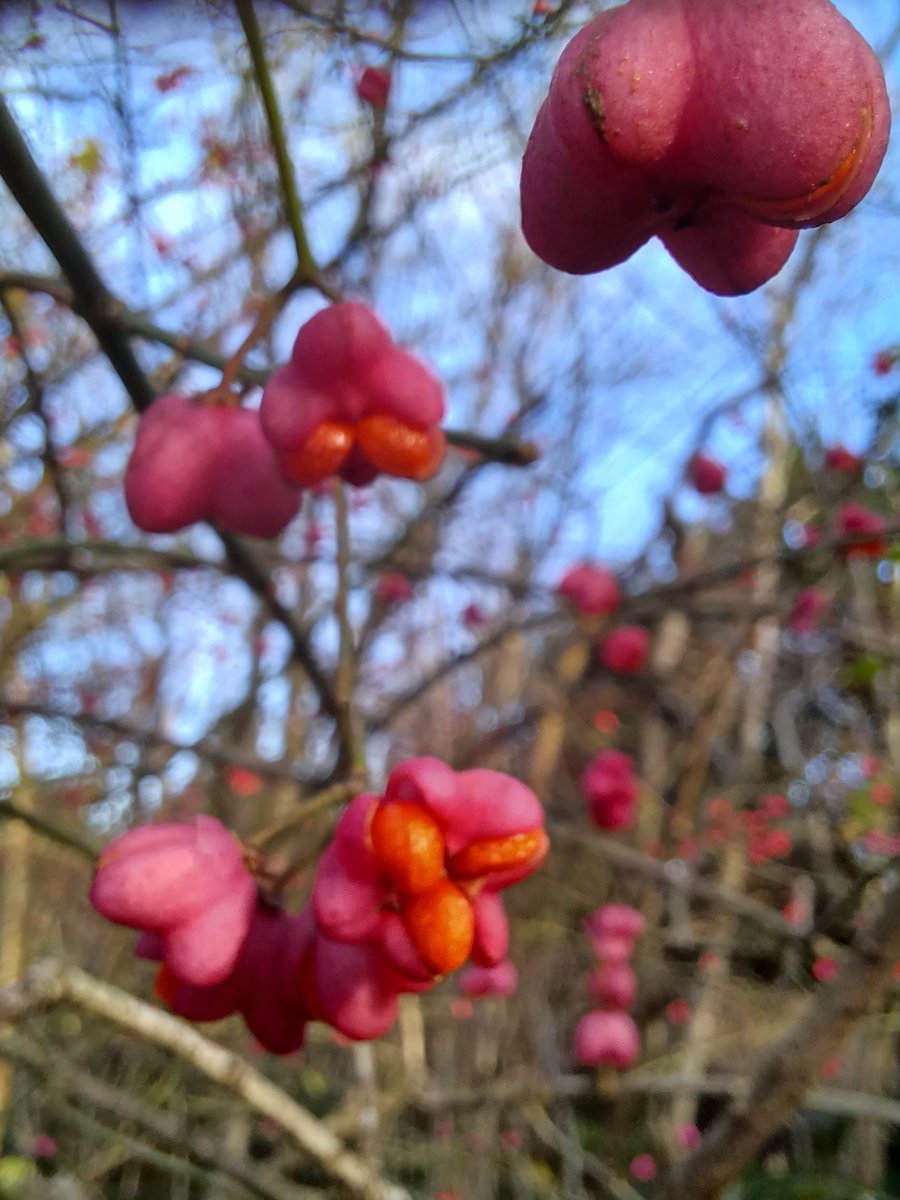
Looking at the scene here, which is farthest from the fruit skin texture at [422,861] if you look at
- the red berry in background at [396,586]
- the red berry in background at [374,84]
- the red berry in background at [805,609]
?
the red berry in background at [805,609]

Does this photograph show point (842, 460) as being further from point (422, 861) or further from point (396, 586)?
point (422, 861)

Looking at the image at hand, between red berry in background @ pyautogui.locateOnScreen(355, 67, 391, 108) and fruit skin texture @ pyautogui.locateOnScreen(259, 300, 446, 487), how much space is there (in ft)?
2.35

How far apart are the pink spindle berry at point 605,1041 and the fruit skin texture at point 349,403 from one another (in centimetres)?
167

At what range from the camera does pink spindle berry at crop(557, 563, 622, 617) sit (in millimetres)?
2609

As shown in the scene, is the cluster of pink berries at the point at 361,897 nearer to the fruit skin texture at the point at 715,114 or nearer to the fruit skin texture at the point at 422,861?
the fruit skin texture at the point at 422,861

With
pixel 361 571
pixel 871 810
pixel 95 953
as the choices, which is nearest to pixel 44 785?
pixel 95 953

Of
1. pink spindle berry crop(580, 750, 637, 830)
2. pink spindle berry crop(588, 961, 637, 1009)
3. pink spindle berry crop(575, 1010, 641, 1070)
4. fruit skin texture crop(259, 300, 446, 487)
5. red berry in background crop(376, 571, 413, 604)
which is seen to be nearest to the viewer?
fruit skin texture crop(259, 300, 446, 487)

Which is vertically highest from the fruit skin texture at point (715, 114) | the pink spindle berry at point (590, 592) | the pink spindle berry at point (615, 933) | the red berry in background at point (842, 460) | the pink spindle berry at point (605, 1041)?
the red berry in background at point (842, 460)

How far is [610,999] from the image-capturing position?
7.02 ft

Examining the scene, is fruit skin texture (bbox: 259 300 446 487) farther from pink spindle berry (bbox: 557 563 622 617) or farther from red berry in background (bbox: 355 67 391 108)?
pink spindle berry (bbox: 557 563 622 617)

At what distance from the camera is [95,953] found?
12.0 ft

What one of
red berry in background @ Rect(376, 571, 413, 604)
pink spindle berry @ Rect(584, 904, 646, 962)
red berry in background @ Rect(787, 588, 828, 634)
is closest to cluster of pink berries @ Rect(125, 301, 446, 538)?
pink spindle berry @ Rect(584, 904, 646, 962)

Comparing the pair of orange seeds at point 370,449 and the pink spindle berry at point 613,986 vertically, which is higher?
the pair of orange seeds at point 370,449

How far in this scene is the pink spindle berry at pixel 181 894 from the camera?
0.63m
